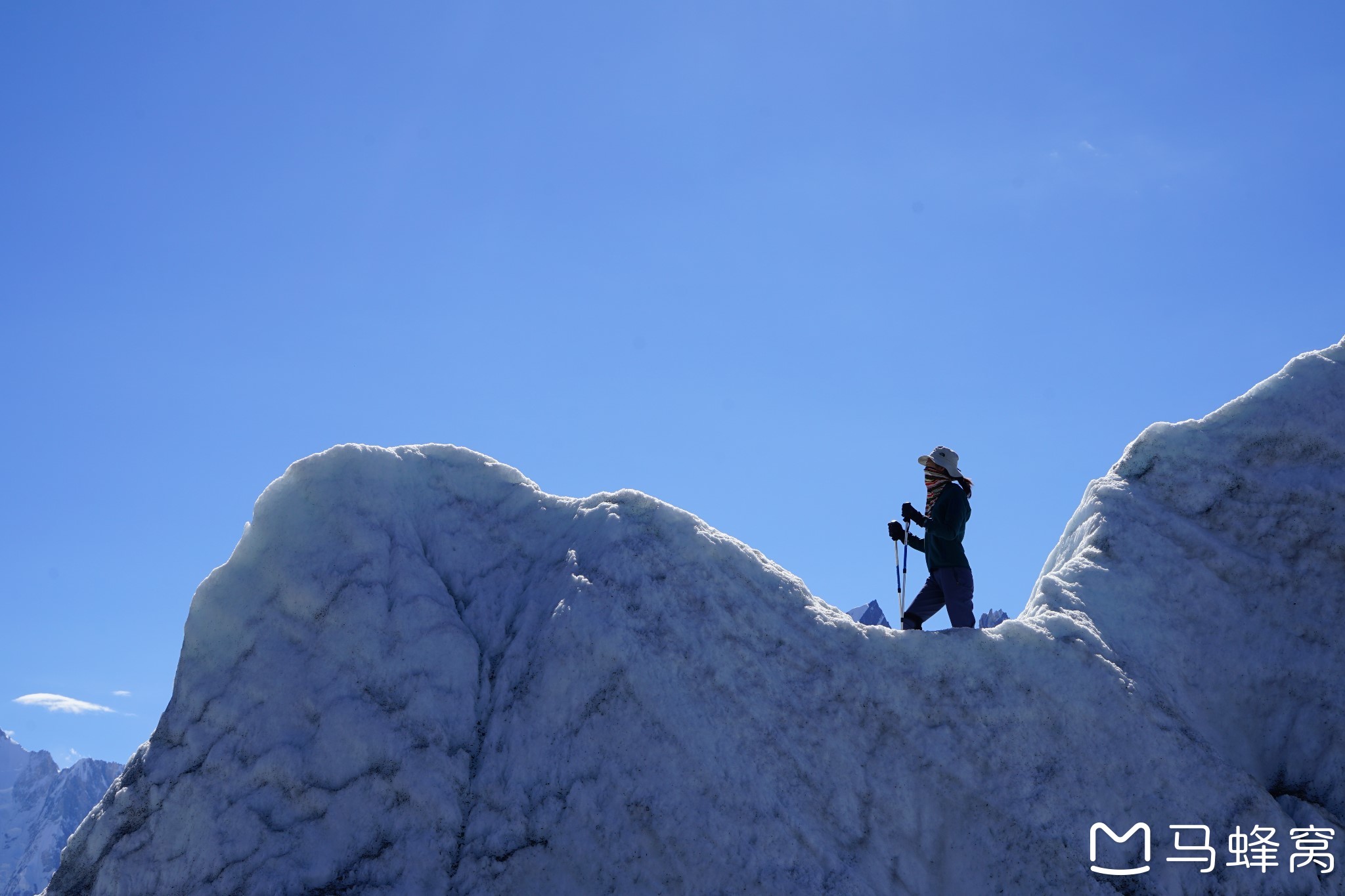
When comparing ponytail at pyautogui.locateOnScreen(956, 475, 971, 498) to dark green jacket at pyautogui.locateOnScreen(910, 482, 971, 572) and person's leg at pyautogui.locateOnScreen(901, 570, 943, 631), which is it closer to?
dark green jacket at pyautogui.locateOnScreen(910, 482, 971, 572)

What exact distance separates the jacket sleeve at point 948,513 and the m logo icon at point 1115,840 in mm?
3249

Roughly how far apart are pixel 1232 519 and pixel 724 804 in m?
6.36

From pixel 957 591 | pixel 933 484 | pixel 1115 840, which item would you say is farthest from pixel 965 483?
pixel 1115 840

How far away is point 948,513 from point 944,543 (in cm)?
35

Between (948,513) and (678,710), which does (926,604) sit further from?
(678,710)

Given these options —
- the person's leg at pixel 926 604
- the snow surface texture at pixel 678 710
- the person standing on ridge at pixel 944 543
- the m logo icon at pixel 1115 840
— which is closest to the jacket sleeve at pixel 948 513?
the person standing on ridge at pixel 944 543

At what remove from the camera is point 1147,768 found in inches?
321

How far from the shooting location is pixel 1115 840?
780 cm

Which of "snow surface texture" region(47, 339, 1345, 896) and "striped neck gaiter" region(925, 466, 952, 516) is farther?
"striped neck gaiter" region(925, 466, 952, 516)

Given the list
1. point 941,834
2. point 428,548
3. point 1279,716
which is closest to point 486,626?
point 428,548

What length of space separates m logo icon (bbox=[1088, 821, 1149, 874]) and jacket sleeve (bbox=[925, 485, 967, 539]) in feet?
10.7

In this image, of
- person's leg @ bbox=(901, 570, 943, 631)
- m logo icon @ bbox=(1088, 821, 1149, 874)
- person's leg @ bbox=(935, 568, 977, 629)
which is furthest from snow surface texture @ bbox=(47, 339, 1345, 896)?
person's leg @ bbox=(901, 570, 943, 631)

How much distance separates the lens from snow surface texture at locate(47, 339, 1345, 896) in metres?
7.39

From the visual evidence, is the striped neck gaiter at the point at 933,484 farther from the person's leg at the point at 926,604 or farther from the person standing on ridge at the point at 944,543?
the person's leg at the point at 926,604
